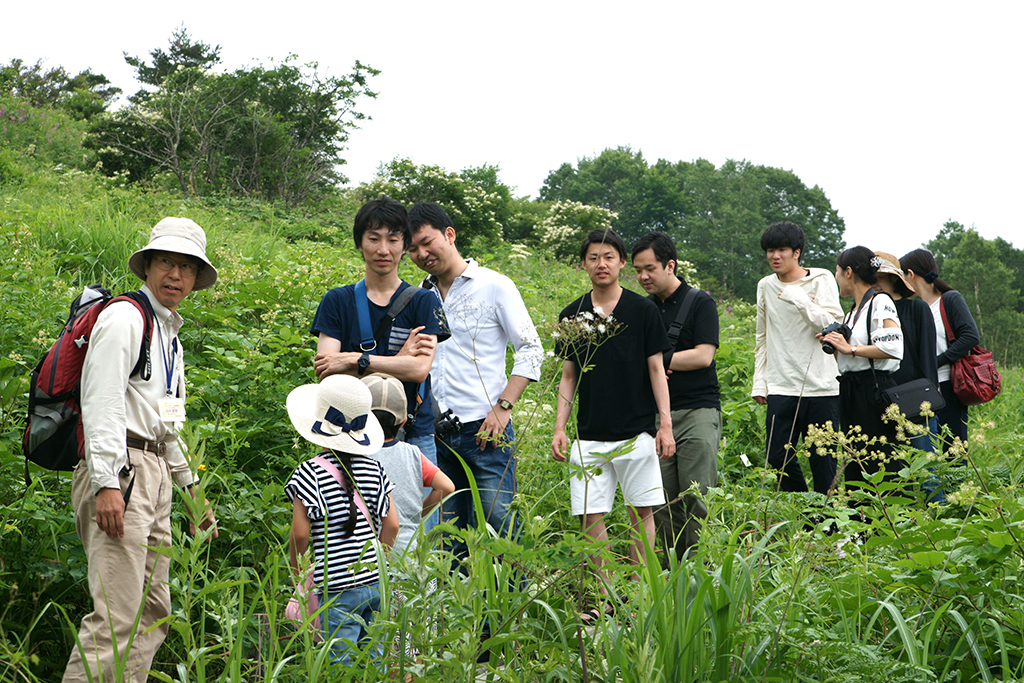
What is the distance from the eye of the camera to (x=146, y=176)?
50.3 ft

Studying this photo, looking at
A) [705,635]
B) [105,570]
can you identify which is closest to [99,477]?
[105,570]

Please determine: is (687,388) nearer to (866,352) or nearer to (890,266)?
(866,352)

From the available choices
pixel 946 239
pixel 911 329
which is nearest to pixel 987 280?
pixel 946 239

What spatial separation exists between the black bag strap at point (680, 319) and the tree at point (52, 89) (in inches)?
842

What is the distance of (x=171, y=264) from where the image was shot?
9.18 ft

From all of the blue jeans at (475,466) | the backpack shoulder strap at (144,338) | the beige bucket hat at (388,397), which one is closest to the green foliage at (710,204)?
the blue jeans at (475,466)

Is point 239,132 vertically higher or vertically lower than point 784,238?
higher

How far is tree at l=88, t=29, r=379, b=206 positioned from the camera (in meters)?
15.5

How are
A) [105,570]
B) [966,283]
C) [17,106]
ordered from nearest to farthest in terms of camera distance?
[105,570]
[17,106]
[966,283]

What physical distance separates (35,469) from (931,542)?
11.0 ft

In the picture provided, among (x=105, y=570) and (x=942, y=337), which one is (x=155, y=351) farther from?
(x=942, y=337)

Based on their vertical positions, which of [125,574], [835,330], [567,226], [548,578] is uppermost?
[567,226]

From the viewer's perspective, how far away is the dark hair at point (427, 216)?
379 centimetres

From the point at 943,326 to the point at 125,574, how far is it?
5.39m
